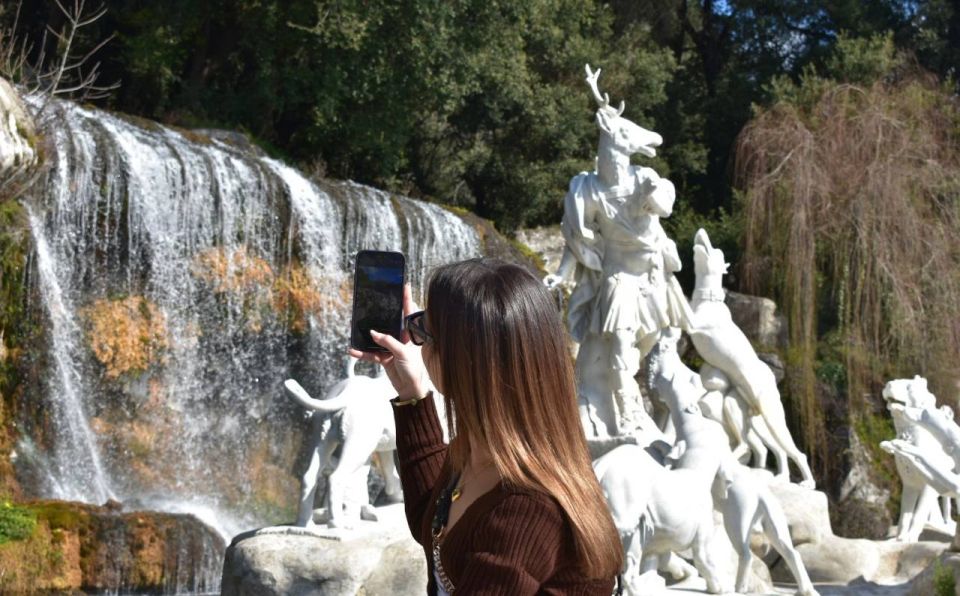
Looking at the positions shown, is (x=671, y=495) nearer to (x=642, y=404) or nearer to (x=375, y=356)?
(x=642, y=404)

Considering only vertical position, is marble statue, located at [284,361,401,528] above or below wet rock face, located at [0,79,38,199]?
below

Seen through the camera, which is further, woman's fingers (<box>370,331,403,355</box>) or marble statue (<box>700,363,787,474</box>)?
marble statue (<box>700,363,787,474</box>)

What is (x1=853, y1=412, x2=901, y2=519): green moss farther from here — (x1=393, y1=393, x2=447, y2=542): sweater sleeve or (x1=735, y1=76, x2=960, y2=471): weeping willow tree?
(x1=393, y1=393, x2=447, y2=542): sweater sleeve

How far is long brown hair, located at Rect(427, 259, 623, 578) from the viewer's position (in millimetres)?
1694

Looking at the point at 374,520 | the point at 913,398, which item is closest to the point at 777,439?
the point at 913,398

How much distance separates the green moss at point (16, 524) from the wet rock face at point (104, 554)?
0.04 metres

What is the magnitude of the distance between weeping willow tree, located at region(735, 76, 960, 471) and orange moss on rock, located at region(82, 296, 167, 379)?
7.58m

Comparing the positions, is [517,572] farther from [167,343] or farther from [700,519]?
[167,343]

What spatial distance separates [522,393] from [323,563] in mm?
5045

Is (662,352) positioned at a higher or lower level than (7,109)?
lower

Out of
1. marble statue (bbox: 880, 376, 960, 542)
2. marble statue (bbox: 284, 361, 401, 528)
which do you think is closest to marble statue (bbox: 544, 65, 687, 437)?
marble statue (bbox: 880, 376, 960, 542)

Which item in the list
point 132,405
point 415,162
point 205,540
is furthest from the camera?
point 415,162

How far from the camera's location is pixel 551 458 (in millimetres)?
1713

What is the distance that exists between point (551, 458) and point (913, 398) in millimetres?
9663
